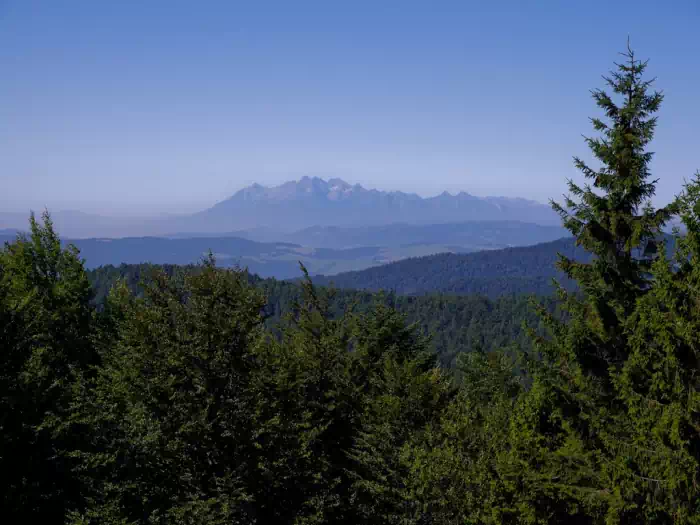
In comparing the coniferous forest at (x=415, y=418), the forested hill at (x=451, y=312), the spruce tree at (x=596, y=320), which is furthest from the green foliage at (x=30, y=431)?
the forested hill at (x=451, y=312)

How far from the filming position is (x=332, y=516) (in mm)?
16000

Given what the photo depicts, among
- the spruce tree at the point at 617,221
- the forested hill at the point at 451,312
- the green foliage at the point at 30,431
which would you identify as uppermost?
the spruce tree at the point at 617,221

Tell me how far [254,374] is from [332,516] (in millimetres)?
5492

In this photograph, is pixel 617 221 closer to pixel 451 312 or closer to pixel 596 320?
pixel 596 320

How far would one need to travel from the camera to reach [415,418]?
17.1 meters

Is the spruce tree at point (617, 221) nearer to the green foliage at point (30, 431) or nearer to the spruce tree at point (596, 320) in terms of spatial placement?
the spruce tree at point (596, 320)

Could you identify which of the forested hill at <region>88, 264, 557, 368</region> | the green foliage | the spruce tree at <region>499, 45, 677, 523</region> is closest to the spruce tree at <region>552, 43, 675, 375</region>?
the spruce tree at <region>499, 45, 677, 523</region>

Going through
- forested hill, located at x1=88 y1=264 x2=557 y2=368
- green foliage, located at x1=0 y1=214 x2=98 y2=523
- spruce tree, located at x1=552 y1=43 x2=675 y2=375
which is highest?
spruce tree, located at x1=552 y1=43 x2=675 y2=375

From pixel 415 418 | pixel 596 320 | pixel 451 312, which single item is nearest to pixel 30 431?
pixel 415 418

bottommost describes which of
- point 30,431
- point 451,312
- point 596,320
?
point 451,312

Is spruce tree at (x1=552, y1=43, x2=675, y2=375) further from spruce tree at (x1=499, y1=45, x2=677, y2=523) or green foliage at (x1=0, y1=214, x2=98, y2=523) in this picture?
green foliage at (x1=0, y1=214, x2=98, y2=523)

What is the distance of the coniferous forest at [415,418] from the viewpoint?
10656 mm

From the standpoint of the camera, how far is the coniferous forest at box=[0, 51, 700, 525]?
420 inches

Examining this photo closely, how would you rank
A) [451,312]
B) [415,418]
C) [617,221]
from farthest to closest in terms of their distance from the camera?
[451,312] < [415,418] < [617,221]
